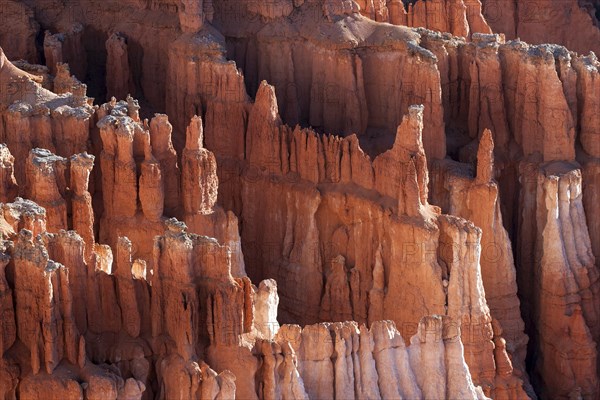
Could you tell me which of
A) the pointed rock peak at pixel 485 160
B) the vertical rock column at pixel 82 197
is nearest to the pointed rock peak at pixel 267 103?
the pointed rock peak at pixel 485 160

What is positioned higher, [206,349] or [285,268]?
[285,268]

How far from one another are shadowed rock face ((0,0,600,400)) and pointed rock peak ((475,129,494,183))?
0.13 ft

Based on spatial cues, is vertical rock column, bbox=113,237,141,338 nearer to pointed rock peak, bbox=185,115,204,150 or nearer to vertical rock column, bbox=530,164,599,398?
pointed rock peak, bbox=185,115,204,150

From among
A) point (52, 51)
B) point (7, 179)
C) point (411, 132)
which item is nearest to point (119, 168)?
point (7, 179)

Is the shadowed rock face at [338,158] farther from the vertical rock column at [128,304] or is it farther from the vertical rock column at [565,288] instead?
the vertical rock column at [128,304]

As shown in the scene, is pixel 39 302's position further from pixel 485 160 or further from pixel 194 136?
pixel 485 160

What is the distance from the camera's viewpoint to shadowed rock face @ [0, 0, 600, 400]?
3872 cm

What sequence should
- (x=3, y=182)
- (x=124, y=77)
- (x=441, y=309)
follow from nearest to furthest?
(x=3, y=182)
(x=441, y=309)
(x=124, y=77)

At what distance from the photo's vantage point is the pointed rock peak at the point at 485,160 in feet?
136

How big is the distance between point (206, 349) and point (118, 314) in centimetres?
143

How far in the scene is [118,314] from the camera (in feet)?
104

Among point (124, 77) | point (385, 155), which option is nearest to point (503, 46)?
point (385, 155)

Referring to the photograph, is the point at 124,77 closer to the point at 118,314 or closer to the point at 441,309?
the point at 441,309

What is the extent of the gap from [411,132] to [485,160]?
2.30 metres
